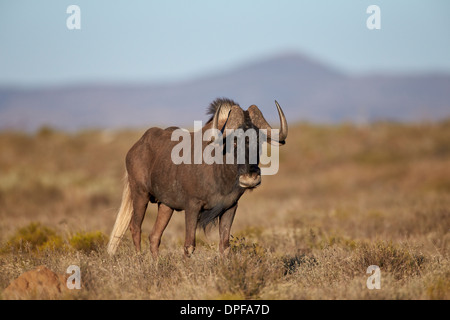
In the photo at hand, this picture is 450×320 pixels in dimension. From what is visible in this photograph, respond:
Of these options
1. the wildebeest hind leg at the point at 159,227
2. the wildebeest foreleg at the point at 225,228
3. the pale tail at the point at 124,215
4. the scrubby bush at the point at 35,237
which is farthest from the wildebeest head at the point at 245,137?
the scrubby bush at the point at 35,237

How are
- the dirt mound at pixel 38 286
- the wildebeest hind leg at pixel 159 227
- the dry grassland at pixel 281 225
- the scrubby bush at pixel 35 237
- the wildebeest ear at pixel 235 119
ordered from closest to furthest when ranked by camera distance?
the dirt mound at pixel 38 286 < the dry grassland at pixel 281 225 < the wildebeest ear at pixel 235 119 < the wildebeest hind leg at pixel 159 227 < the scrubby bush at pixel 35 237

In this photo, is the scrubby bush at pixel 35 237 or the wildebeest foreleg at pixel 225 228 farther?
the scrubby bush at pixel 35 237

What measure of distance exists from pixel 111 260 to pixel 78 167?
24.8 metres

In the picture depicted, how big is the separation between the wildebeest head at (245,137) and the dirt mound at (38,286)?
2.51 metres

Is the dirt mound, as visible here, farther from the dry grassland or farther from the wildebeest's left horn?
the wildebeest's left horn

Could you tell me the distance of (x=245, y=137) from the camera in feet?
24.4

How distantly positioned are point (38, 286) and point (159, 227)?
2881 mm

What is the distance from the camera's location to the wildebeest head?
287 inches

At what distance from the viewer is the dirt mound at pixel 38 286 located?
6.12 meters

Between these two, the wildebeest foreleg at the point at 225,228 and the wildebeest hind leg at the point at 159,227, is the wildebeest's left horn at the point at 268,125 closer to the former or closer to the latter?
the wildebeest foreleg at the point at 225,228

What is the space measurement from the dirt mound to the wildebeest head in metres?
Result: 2.51

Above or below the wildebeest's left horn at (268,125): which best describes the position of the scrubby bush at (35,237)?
below
